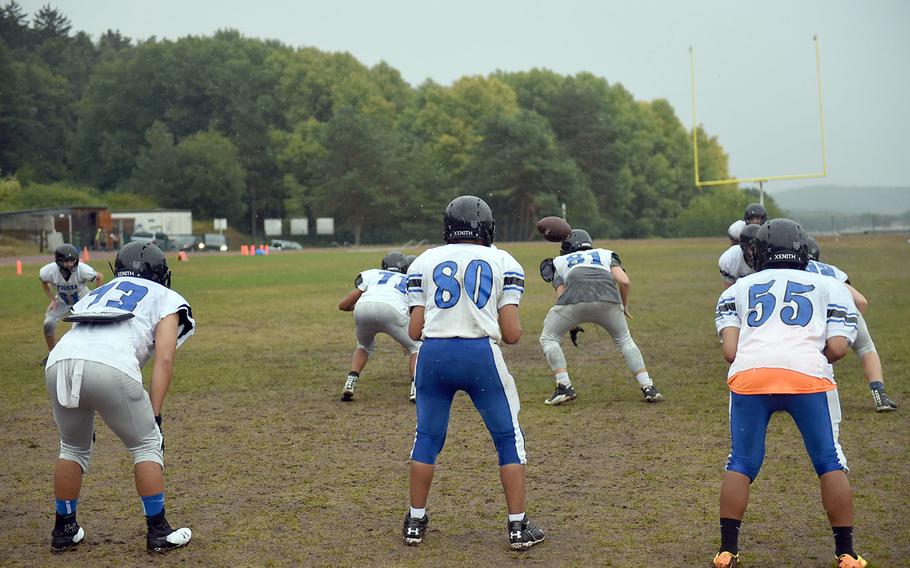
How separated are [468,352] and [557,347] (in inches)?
201

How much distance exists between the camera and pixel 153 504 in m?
5.93

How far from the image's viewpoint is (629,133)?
106688 mm


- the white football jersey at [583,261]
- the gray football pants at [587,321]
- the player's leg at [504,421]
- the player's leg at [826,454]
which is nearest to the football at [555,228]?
the white football jersey at [583,261]

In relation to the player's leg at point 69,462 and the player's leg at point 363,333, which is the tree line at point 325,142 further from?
the player's leg at point 69,462

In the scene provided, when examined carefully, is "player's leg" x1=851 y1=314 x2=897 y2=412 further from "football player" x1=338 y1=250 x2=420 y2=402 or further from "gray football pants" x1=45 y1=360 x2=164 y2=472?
"gray football pants" x1=45 y1=360 x2=164 y2=472

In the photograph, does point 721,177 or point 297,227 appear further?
point 721,177

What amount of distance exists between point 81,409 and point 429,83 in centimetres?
10549

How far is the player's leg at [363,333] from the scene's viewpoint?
36.1 feet

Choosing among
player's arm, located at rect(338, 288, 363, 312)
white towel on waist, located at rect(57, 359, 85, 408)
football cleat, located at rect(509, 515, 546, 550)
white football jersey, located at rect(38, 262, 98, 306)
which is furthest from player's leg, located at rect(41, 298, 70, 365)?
football cleat, located at rect(509, 515, 546, 550)

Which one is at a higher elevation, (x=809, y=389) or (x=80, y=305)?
(x=80, y=305)

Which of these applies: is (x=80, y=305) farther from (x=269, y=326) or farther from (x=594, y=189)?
(x=594, y=189)

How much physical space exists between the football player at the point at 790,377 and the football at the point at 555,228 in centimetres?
489

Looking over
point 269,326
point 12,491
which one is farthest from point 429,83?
point 12,491

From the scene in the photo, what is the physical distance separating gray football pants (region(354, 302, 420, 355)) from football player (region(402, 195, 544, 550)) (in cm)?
477
